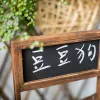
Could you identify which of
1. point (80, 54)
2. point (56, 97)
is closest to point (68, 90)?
point (56, 97)

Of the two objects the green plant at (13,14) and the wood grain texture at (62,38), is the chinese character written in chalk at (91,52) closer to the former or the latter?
the wood grain texture at (62,38)

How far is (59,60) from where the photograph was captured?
83cm

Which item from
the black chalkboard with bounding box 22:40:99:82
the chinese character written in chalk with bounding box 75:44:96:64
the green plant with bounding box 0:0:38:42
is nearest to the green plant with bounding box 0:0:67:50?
the green plant with bounding box 0:0:38:42

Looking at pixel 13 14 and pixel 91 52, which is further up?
pixel 13 14

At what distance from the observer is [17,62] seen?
29.7 inches

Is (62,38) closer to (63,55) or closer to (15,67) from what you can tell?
(63,55)

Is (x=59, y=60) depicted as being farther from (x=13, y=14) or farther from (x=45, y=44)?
(x=13, y=14)

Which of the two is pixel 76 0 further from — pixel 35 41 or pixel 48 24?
pixel 35 41

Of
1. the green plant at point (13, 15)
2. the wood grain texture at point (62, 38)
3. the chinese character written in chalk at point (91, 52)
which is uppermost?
the green plant at point (13, 15)

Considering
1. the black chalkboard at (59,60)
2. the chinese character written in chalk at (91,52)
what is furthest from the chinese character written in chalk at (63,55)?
the chinese character written in chalk at (91,52)

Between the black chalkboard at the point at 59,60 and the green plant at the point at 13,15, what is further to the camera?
the black chalkboard at the point at 59,60

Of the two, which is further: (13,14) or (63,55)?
(63,55)

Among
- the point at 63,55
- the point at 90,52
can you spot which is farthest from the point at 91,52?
the point at 63,55

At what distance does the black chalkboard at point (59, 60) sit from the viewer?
0.79m
